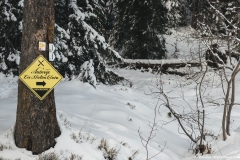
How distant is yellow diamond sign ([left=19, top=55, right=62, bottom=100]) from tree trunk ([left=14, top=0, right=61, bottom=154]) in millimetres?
64

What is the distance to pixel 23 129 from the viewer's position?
3.78 metres

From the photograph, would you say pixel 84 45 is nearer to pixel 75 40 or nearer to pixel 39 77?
pixel 75 40

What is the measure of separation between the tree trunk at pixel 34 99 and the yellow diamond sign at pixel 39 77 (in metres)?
0.06

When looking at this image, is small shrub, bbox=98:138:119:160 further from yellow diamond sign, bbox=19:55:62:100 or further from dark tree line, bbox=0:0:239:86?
dark tree line, bbox=0:0:239:86

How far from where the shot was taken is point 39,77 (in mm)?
3771

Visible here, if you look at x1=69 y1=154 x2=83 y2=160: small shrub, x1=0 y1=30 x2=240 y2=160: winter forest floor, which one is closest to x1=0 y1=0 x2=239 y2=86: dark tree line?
x1=0 y1=30 x2=240 y2=160: winter forest floor

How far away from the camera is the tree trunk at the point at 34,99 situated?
3641 millimetres

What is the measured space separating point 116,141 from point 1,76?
6962 mm

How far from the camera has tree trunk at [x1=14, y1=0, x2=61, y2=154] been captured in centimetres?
364

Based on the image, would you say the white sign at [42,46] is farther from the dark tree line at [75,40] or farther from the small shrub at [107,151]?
the dark tree line at [75,40]

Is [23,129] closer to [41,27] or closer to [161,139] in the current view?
[41,27]

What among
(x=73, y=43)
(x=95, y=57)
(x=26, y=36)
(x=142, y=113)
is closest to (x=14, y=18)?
(x=73, y=43)

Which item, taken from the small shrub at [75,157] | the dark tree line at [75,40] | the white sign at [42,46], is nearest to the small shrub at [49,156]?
the small shrub at [75,157]

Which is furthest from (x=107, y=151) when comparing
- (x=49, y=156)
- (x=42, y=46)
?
(x=42, y=46)
